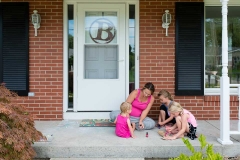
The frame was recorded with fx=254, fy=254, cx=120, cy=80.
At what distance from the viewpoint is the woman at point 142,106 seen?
425 cm

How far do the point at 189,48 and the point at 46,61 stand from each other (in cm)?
277

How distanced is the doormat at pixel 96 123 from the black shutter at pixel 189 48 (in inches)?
57.0

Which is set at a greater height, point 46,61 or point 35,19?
point 35,19

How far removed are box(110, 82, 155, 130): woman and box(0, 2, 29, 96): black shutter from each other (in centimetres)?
199

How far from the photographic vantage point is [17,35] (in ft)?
15.9

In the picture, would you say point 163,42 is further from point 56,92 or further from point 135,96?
point 56,92

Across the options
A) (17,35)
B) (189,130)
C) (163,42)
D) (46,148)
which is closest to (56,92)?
(17,35)

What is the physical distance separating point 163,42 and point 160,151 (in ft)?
7.62

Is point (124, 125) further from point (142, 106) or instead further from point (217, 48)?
point (217, 48)

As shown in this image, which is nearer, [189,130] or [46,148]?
[46,148]

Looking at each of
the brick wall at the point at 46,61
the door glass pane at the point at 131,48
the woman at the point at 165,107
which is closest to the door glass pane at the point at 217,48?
the woman at the point at 165,107

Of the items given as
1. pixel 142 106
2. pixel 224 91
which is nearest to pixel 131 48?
pixel 142 106

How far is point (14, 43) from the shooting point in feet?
15.8

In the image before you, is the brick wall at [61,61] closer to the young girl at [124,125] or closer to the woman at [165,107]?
the woman at [165,107]
